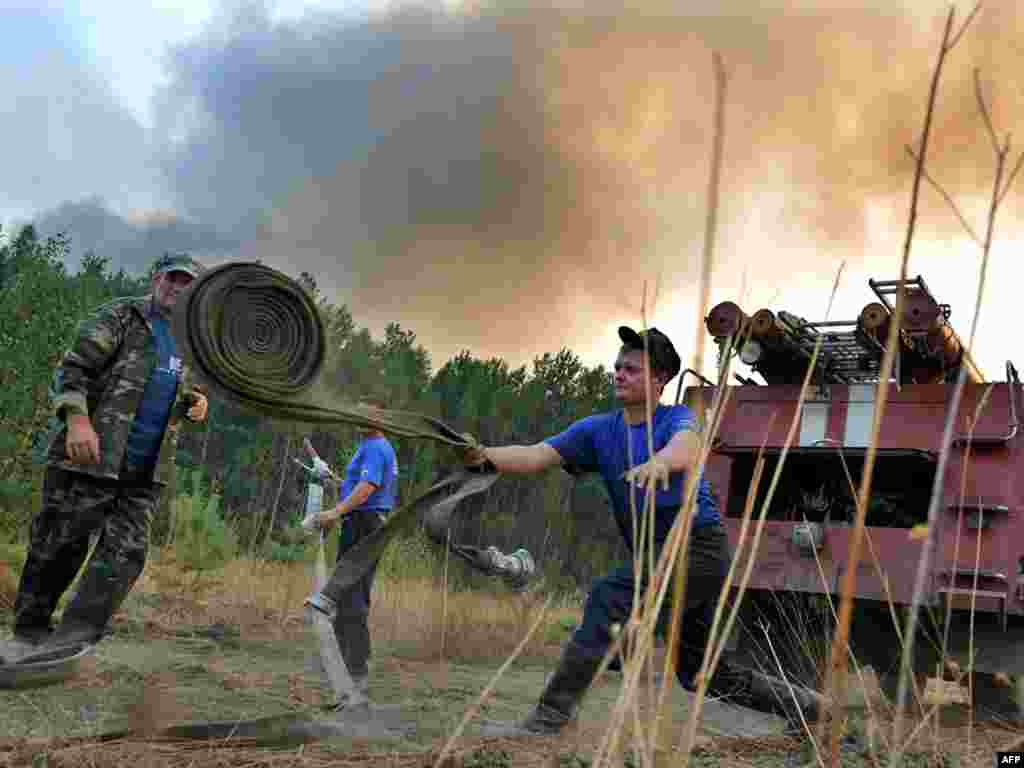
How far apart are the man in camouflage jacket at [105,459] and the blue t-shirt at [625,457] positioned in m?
1.67

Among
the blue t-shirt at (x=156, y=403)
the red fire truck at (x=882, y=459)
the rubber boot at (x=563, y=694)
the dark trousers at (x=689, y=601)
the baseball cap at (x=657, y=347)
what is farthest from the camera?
the red fire truck at (x=882, y=459)

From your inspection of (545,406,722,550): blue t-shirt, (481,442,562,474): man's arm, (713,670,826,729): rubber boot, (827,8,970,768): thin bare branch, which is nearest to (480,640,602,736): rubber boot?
(545,406,722,550): blue t-shirt

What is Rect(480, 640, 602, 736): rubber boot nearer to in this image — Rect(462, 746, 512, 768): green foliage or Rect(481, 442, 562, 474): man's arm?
Rect(462, 746, 512, 768): green foliage

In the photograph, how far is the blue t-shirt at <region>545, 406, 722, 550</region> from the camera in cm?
380

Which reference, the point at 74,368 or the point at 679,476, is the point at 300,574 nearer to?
the point at 74,368

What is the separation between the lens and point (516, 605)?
9.25 meters

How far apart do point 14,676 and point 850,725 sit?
135 inches

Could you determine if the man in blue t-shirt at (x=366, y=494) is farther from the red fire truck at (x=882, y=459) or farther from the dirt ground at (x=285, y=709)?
the red fire truck at (x=882, y=459)

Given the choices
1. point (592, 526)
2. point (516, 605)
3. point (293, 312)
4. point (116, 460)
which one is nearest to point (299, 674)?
point (116, 460)

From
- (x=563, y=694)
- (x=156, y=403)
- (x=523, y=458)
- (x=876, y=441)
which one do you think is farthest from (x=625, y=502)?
(x=876, y=441)

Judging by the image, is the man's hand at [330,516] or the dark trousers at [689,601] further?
the man's hand at [330,516]

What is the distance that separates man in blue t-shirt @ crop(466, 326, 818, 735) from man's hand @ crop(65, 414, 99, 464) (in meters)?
1.61

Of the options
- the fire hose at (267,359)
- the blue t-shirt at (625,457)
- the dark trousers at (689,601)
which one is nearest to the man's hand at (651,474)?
the blue t-shirt at (625,457)

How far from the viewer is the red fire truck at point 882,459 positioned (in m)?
6.64
